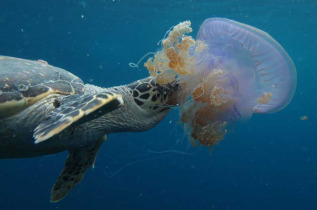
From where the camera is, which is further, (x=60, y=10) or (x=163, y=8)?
(x=60, y=10)

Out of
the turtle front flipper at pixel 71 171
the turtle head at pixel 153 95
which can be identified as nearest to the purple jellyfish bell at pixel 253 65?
the turtle head at pixel 153 95

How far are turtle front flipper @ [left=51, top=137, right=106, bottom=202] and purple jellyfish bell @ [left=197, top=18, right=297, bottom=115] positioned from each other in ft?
7.14

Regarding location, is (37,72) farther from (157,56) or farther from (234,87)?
(234,87)

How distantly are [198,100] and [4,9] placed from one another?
22.3 m

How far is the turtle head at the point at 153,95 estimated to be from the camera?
2.98 m

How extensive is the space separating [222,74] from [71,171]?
8.57 feet

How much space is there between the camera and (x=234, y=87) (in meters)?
2.48

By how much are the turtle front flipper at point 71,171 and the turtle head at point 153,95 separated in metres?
1.09

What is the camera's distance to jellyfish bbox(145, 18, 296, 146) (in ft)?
7.72

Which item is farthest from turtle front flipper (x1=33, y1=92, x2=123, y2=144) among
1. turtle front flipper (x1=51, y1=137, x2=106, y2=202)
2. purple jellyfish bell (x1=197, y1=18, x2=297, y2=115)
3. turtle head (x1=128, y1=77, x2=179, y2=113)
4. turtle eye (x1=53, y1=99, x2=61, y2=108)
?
turtle front flipper (x1=51, y1=137, x2=106, y2=202)

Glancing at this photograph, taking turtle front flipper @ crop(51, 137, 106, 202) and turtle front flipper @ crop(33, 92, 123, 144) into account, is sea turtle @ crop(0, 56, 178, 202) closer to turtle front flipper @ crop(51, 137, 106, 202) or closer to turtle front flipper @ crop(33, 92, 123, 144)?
turtle front flipper @ crop(33, 92, 123, 144)

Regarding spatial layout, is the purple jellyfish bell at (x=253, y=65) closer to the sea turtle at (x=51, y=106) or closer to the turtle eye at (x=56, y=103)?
the sea turtle at (x=51, y=106)

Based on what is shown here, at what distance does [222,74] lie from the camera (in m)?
2.50

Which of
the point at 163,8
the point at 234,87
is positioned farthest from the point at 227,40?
the point at 163,8
